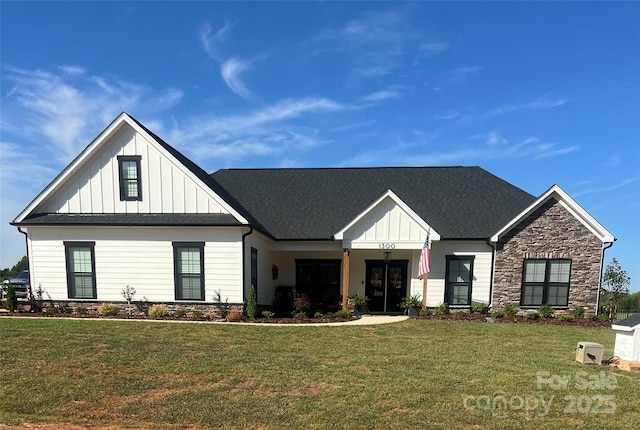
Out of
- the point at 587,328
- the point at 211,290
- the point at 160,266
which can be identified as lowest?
the point at 587,328

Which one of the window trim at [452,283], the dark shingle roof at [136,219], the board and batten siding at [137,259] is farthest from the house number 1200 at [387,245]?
the dark shingle roof at [136,219]

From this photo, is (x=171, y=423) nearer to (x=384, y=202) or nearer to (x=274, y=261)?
(x=384, y=202)

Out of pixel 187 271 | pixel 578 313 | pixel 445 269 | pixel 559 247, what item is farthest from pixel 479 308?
pixel 187 271

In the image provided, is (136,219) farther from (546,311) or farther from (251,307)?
(546,311)

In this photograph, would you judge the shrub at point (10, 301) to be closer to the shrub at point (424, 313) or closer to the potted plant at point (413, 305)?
the potted plant at point (413, 305)

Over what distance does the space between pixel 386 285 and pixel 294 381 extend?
34.6 feet

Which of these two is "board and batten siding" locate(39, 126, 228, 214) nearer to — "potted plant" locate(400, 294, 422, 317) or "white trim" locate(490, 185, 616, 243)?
"potted plant" locate(400, 294, 422, 317)

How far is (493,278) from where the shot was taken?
47.3 ft

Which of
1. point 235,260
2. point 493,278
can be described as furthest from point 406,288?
point 235,260

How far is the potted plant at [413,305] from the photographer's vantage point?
45.9 ft

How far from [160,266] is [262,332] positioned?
5296 mm

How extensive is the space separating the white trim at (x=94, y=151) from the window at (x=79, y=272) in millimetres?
1981

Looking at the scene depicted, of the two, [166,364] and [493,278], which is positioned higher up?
[493,278]

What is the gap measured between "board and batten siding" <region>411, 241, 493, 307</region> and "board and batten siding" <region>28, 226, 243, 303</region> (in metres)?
7.79
